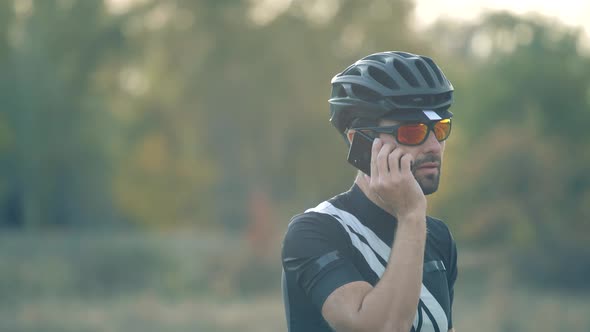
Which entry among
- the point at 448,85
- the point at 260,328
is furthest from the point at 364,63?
the point at 260,328

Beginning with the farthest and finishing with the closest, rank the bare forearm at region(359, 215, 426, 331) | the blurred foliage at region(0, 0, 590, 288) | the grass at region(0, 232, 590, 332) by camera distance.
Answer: the blurred foliage at region(0, 0, 590, 288) < the grass at region(0, 232, 590, 332) < the bare forearm at region(359, 215, 426, 331)

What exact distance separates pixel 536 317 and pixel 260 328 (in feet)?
21.7

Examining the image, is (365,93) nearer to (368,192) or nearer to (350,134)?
(350,134)

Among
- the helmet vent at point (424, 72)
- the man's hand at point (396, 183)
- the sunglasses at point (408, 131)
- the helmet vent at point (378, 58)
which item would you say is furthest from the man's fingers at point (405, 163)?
the helmet vent at point (378, 58)

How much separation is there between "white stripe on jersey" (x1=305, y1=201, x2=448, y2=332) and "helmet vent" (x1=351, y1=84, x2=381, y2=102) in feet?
1.32

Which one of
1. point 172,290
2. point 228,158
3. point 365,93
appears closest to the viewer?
point 365,93

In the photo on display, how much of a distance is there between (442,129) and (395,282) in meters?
0.74

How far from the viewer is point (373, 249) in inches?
130

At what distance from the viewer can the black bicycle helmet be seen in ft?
11.1

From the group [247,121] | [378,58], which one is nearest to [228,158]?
[247,121]

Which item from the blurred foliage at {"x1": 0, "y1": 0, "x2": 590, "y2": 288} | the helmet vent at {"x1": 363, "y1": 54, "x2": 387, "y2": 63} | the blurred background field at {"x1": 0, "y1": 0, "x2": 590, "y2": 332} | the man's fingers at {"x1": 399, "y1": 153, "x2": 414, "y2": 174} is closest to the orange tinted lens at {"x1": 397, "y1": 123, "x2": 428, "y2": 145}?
the man's fingers at {"x1": 399, "y1": 153, "x2": 414, "y2": 174}

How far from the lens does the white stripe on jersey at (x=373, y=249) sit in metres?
3.26

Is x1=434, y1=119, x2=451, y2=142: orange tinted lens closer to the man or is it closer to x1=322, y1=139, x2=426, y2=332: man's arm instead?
the man

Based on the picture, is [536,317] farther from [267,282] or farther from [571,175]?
[267,282]
